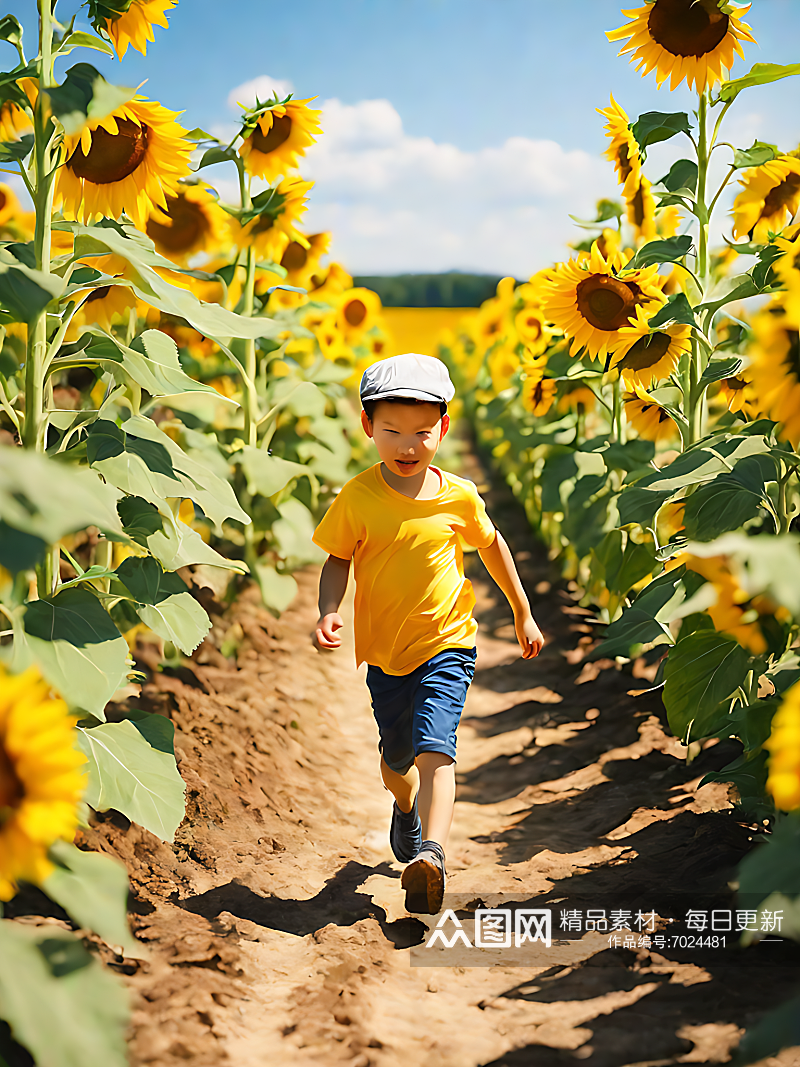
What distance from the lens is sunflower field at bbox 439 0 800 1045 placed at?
147 cm

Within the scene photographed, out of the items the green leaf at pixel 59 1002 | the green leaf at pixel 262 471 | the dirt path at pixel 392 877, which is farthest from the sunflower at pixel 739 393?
the green leaf at pixel 59 1002

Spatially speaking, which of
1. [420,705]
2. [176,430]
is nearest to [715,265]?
[176,430]

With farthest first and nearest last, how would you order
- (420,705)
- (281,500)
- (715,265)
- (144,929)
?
(715,265)
(281,500)
(420,705)
(144,929)

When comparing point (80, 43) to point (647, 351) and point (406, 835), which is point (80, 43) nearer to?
point (647, 351)

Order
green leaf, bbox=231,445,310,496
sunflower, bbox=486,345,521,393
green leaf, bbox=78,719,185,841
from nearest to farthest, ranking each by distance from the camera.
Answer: green leaf, bbox=78,719,185,841, green leaf, bbox=231,445,310,496, sunflower, bbox=486,345,521,393

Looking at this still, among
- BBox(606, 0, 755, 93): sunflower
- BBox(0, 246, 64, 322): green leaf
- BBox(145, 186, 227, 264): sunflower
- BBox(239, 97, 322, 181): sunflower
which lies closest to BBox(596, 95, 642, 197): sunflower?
BBox(606, 0, 755, 93): sunflower

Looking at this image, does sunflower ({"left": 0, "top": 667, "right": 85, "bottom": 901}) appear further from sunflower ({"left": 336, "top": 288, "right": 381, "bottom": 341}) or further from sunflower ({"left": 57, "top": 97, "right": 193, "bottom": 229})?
sunflower ({"left": 336, "top": 288, "right": 381, "bottom": 341})

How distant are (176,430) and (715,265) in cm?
353

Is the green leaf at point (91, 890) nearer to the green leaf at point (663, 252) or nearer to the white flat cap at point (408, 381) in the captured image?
the white flat cap at point (408, 381)

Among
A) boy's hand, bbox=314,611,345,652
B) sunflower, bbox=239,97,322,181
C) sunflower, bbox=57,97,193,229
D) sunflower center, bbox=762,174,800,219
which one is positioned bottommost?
boy's hand, bbox=314,611,345,652

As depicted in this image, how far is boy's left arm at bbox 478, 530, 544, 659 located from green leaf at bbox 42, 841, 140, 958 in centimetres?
137

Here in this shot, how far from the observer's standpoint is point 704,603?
137 centimetres

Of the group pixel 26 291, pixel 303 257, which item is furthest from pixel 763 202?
pixel 303 257

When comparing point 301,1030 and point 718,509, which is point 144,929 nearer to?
point 301,1030
